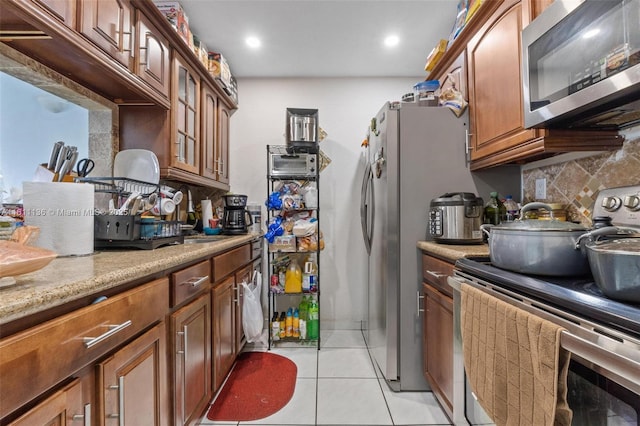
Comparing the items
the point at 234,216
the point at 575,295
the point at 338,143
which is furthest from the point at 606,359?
the point at 338,143

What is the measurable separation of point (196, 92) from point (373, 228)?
1682 mm

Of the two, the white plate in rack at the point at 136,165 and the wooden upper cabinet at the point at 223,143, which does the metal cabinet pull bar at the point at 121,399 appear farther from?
the wooden upper cabinet at the point at 223,143

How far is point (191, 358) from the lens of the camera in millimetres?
1200

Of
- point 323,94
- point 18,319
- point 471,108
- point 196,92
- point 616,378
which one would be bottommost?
point 616,378

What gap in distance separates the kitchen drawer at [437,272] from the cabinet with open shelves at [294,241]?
0.89 metres

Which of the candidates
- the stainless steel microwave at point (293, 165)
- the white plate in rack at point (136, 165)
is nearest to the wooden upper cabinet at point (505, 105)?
the stainless steel microwave at point (293, 165)

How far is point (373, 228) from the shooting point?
2.01m

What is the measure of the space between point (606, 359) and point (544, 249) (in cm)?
34

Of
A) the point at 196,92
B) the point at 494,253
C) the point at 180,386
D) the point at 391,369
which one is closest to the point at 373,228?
the point at 391,369

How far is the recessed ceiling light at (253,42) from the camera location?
2.12m

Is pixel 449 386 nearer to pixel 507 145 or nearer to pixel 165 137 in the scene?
pixel 507 145

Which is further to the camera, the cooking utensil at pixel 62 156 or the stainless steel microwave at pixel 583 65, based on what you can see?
the cooking utensil at pixel 62 156

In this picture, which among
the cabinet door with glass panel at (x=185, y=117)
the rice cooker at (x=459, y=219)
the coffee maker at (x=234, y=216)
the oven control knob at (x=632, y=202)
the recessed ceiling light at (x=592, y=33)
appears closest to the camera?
the recessed ceiling light at (x=592, y=33)

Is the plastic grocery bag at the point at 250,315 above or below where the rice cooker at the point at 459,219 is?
below
